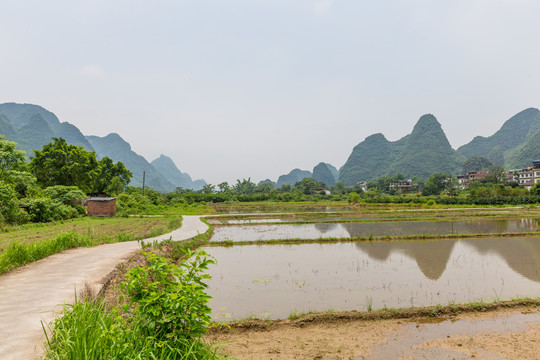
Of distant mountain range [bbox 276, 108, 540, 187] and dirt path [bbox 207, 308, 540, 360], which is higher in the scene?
distant mountain range [bbox 276, 108, 540, 187]

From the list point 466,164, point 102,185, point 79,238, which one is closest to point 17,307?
point 79,238

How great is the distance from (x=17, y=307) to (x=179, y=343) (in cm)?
319

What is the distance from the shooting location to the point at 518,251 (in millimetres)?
10883

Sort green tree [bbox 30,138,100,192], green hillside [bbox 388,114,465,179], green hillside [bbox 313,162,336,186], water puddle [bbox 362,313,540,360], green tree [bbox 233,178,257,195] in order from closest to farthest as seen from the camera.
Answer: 1. water puddle [bbox 362,313,540,360]
2. green tree [bbox 30,138,100,192]
3. green tree [bbox 233,178,257,195]
4. green hillside [bbox 388,114,465,179]
5. green hillside [bbox 313,162,336,186]

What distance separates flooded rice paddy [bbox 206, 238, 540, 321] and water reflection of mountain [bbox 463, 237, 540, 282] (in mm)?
29

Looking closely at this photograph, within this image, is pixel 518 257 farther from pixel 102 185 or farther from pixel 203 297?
pixel 102 185

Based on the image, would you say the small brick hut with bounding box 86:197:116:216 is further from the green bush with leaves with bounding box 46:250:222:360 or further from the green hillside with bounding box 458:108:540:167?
the green hillside with bounding box 458:108:540:167

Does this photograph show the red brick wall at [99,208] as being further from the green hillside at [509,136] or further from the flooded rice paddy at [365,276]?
the green hillside at [509,136]

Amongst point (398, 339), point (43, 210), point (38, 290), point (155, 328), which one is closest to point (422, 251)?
point (398, 339)

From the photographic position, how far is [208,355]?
Answer: 2.68 m

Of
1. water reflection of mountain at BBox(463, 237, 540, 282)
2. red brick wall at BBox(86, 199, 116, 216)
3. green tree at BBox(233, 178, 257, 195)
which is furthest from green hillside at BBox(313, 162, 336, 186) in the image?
water reflection of mountain at BBox(463, 237, 540, 282)

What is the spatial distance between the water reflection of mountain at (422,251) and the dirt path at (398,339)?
2914mm

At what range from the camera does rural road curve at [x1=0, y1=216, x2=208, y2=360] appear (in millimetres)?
3156

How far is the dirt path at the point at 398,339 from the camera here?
4145mm
